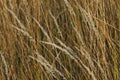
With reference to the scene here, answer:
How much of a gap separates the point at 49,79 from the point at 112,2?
1.98 feet

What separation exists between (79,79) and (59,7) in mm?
560

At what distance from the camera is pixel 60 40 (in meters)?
1.72

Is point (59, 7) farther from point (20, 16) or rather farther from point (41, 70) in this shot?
point (41, 70)

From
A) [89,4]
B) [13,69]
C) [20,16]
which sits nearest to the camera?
[13,69]

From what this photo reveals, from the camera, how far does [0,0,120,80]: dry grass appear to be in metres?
1.52

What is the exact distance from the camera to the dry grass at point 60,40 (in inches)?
60.0

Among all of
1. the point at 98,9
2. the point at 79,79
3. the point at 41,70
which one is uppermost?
the point at 98,9

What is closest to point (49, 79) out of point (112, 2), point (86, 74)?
point (86, 74)

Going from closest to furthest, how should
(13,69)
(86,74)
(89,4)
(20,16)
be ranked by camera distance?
(86,74) → (13,69) → (89,4) → (20,16)

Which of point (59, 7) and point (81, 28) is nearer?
point (81, 28)

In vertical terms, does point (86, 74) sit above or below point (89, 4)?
below

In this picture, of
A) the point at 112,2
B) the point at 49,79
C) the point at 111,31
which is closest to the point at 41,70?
the point at 49,79

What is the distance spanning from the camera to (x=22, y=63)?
5.42ft

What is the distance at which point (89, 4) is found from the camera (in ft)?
5.77
